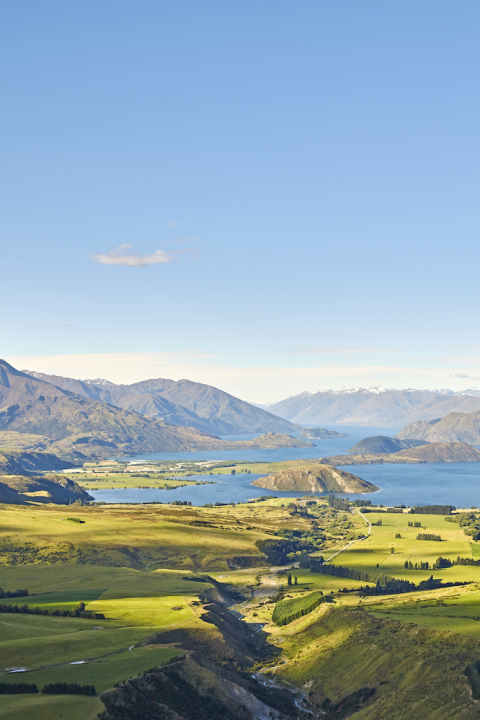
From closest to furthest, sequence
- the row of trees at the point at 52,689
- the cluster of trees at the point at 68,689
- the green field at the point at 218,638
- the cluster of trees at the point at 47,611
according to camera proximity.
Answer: the cluster of trees at the point at 68,689 → the row of trees at the point at 52,689 → the green field at the point at 218,638 → the cluster of trees at the point at 47,611

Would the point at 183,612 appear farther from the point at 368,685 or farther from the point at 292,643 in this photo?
the point at 368,685

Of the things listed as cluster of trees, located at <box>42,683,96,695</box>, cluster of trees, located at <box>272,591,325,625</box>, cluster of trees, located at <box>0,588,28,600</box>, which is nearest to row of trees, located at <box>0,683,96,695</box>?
cluster of trees, located at <box>42,683,96,695</box>

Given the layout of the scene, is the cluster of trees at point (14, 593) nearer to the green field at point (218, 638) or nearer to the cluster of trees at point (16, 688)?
the green field at point (218, 638)

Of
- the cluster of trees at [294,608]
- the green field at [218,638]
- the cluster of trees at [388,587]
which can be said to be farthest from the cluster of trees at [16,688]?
the cluster of trees at [388,587]

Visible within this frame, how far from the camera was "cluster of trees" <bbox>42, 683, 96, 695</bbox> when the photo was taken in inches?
3187

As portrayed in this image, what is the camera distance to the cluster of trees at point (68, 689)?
80.9 metres

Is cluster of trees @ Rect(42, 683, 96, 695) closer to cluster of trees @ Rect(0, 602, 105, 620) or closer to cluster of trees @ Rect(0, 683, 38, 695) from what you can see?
cluster of trees @ Rect(0, 683, 38, 695)

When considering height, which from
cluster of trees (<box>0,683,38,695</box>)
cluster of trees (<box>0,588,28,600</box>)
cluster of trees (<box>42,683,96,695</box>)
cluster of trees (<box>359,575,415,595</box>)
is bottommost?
cluster of trees (<box>359,575,415,595</box>)

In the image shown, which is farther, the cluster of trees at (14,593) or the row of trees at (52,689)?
the cluster of trees at (14,593)

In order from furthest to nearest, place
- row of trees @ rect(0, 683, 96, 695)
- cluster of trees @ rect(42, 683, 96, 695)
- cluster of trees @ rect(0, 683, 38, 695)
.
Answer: cluster of trees @ rect(0, 683, 38, 695) < row of trees @ rect(0, 683, 96, 695) < cluster of trees @ rect(42, 683, 96, 695)

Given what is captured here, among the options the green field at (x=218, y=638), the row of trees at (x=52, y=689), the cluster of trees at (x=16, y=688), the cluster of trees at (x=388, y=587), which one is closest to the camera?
the row of trees at (x=52, y=689)

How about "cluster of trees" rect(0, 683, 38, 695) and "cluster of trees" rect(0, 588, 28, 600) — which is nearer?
"cluster of trees" rect(0, 683, 38, 695)

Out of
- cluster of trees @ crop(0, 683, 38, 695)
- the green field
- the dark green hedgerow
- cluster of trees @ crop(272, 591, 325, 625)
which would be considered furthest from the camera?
cluster of trees @ crop(272, 591, 325, 625)

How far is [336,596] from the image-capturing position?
176 metres
